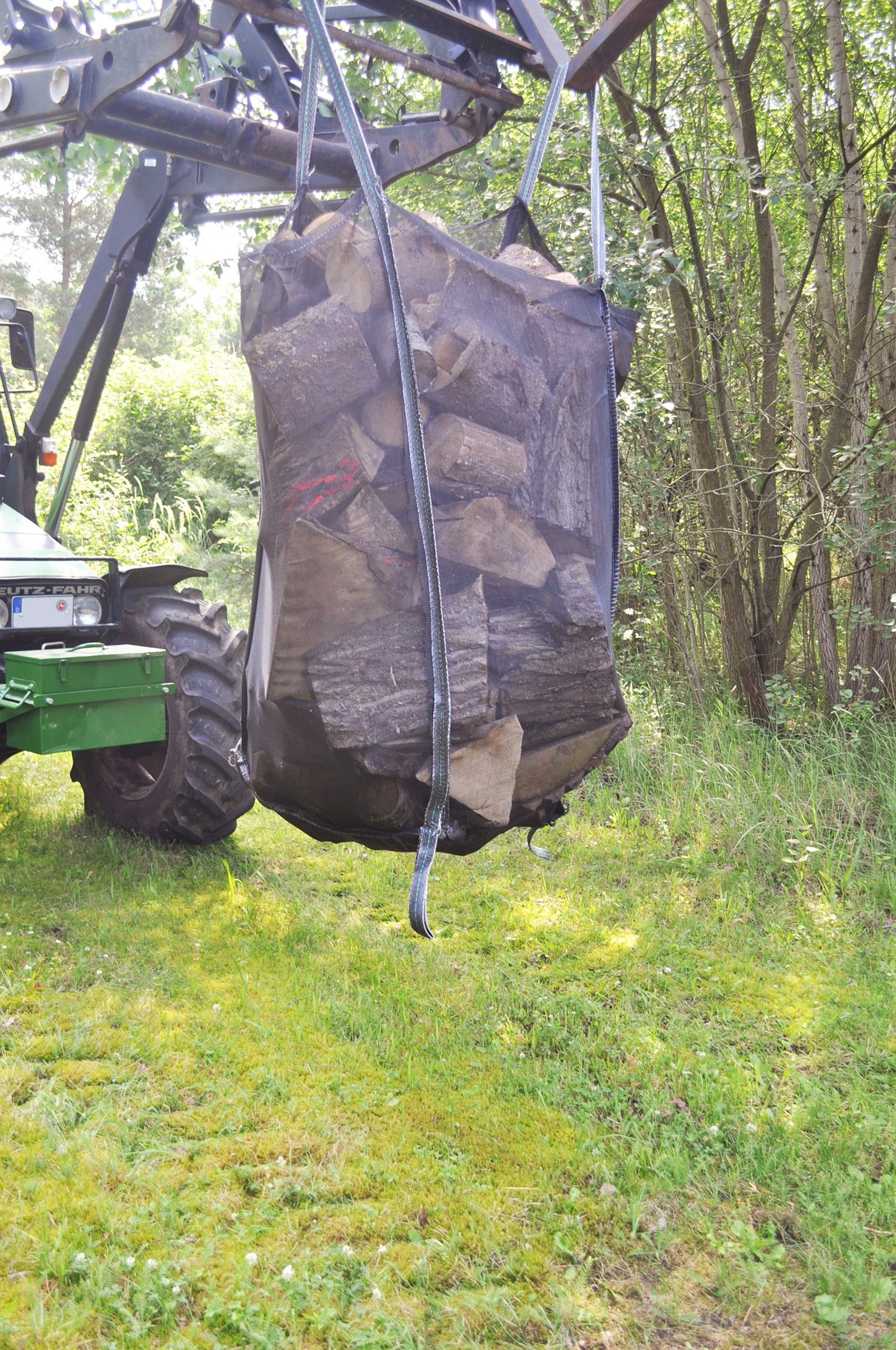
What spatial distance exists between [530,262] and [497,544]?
0.62 m

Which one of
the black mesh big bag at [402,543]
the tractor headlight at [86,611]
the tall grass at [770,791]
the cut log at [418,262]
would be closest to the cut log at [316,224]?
the black mesh big bag at [402,543]

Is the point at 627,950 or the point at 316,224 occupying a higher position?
the point at 316,224

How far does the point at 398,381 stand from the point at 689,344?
4.24 metres

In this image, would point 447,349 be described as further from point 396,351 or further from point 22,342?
point 22,342

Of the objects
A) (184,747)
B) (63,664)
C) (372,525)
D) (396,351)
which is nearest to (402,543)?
(372,525)

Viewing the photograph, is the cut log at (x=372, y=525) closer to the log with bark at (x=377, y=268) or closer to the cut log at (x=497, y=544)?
the cut log at (x=497, y=544)

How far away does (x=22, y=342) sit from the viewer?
13.2ft

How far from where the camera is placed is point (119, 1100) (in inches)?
97.4

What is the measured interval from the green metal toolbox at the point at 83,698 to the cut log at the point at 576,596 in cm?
216

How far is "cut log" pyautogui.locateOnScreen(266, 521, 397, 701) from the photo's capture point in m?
1.43

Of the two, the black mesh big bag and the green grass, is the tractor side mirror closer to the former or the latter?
the green grass

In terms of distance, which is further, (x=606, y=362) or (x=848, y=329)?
(x=848, y=329)

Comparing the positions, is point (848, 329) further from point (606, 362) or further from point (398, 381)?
point (398, 381)

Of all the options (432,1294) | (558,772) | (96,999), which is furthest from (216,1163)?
(558,772)
